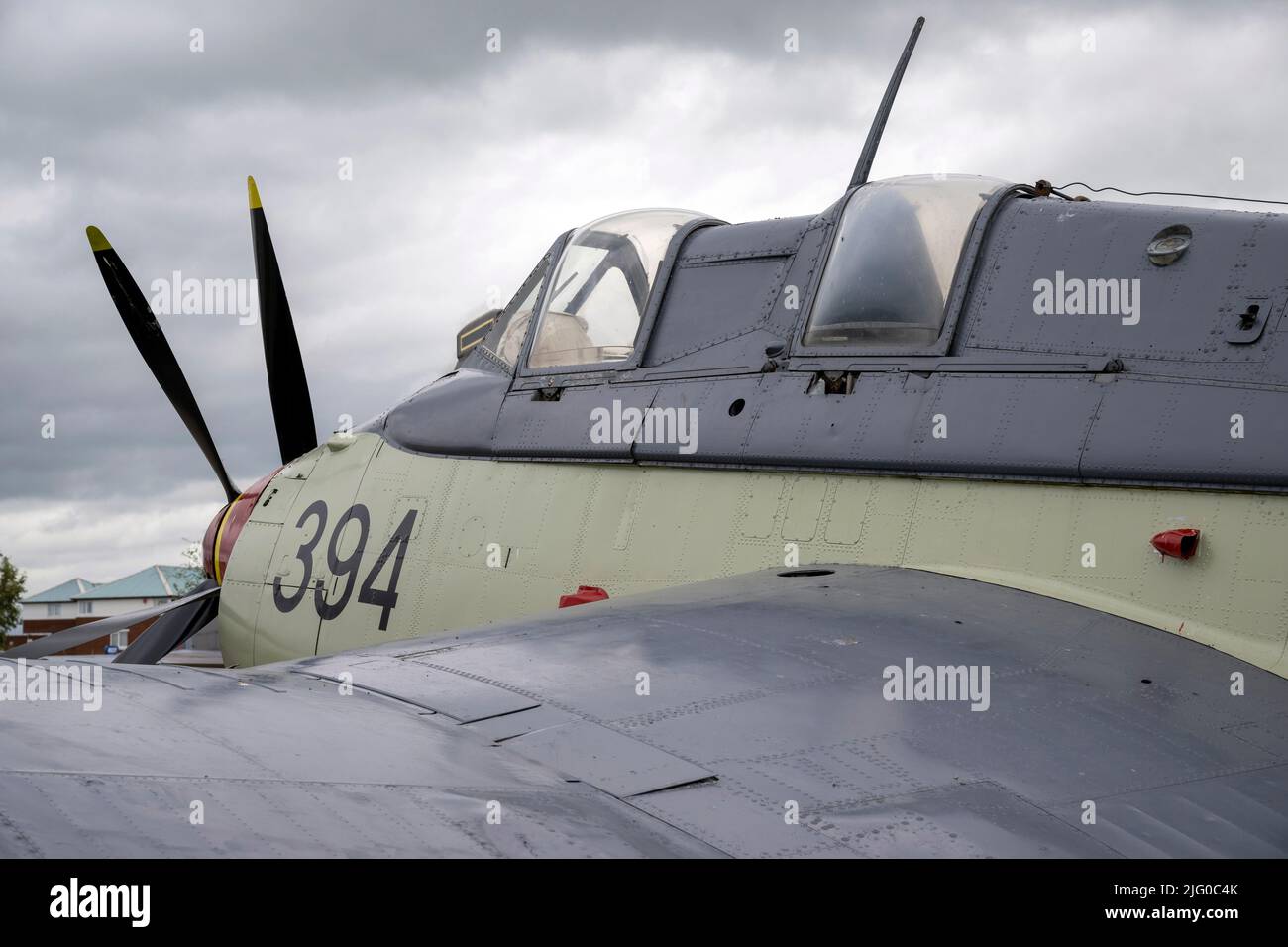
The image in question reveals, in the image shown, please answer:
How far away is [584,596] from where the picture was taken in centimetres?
659

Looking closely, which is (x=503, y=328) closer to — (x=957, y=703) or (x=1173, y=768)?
(x=957, y=703)

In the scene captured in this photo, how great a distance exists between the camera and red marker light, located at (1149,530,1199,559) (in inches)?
197

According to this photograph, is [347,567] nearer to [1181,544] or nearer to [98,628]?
[98,628]

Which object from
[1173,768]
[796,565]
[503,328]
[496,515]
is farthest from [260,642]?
[1173,768]

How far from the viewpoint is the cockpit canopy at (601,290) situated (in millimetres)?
7559

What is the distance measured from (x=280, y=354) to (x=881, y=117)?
4.72 metres

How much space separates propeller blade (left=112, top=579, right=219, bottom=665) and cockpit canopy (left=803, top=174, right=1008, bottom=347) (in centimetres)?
484

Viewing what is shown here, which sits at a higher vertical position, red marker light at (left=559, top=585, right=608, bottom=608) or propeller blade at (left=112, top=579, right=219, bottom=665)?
red marker light at (left=559, top=585, right=608, bottom=608)

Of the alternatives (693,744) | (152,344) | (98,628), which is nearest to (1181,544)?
(693,744)
